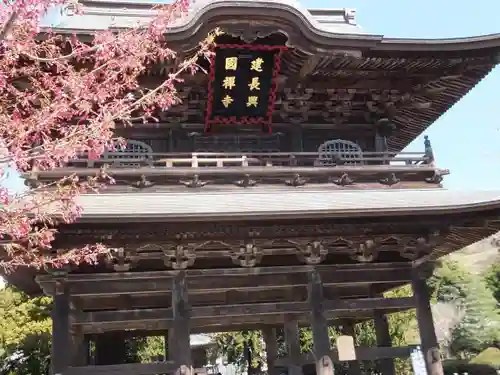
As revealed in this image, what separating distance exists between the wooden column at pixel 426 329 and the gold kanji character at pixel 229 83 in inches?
190

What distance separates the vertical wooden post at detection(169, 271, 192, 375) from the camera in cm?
748

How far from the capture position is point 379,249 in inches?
337

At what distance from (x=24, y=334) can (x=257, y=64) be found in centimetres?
1345

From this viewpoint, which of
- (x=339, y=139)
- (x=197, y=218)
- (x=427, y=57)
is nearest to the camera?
(x=197, y=218)

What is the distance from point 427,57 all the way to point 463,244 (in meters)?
3.60

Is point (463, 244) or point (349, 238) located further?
point (463, 244)

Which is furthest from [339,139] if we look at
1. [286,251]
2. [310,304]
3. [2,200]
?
[2,200]

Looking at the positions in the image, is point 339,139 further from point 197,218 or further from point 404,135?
point 197,218

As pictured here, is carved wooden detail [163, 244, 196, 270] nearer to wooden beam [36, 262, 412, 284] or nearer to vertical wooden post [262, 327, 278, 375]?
wooden beam [36, 262, 412, 284]

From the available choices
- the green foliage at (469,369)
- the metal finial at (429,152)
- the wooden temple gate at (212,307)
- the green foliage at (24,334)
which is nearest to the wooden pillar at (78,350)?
the wooden temple gate at (212,307)

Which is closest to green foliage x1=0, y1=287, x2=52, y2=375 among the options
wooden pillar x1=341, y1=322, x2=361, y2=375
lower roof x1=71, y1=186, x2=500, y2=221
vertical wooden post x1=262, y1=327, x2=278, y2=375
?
vertical wooden post x1=262, y1=327, x2=278, y2=375

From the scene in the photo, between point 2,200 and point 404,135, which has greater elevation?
point 404,135

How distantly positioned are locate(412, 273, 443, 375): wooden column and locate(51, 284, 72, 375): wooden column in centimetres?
582

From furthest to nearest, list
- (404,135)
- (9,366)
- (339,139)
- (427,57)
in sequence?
(9,366), (404,135), (339,139), (427,57)
